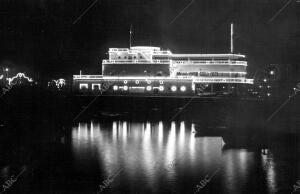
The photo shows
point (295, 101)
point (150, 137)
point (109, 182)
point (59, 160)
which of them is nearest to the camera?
point (109, 182)

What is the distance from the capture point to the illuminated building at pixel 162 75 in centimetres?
6248

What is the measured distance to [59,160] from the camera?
19609 millimetres

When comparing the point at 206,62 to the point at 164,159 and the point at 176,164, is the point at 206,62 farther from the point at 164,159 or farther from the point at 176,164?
the point at 176,164

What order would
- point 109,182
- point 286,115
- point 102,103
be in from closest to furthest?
1. point 109,182
2. point 286,115
3. point 102,103

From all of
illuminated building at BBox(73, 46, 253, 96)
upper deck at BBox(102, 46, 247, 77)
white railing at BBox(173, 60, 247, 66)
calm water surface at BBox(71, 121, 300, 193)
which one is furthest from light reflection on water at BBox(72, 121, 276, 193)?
white railing at BBox(173, 60, 247, 66)

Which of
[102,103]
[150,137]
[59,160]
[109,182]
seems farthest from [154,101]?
[109,182]

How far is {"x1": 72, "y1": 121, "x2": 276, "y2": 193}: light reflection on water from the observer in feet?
50.8

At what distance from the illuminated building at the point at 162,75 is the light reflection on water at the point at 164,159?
3010cm

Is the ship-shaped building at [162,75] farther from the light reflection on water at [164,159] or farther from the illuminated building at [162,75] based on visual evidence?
the light reflection on water at [164,159]

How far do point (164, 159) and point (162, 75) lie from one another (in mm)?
44971

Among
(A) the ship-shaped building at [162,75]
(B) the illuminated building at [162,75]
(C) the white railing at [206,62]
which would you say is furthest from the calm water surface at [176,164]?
(C) the white railing at [206,62]

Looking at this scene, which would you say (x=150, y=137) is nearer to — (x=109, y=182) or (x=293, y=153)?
(x=293, y=153)

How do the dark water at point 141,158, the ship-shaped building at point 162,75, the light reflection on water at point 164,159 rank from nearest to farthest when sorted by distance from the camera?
the dark water at point 141,158
the light reflection on water at point 164,159
the ship-shaped building at point 162,75

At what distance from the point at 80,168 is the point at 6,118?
15.3 metres
